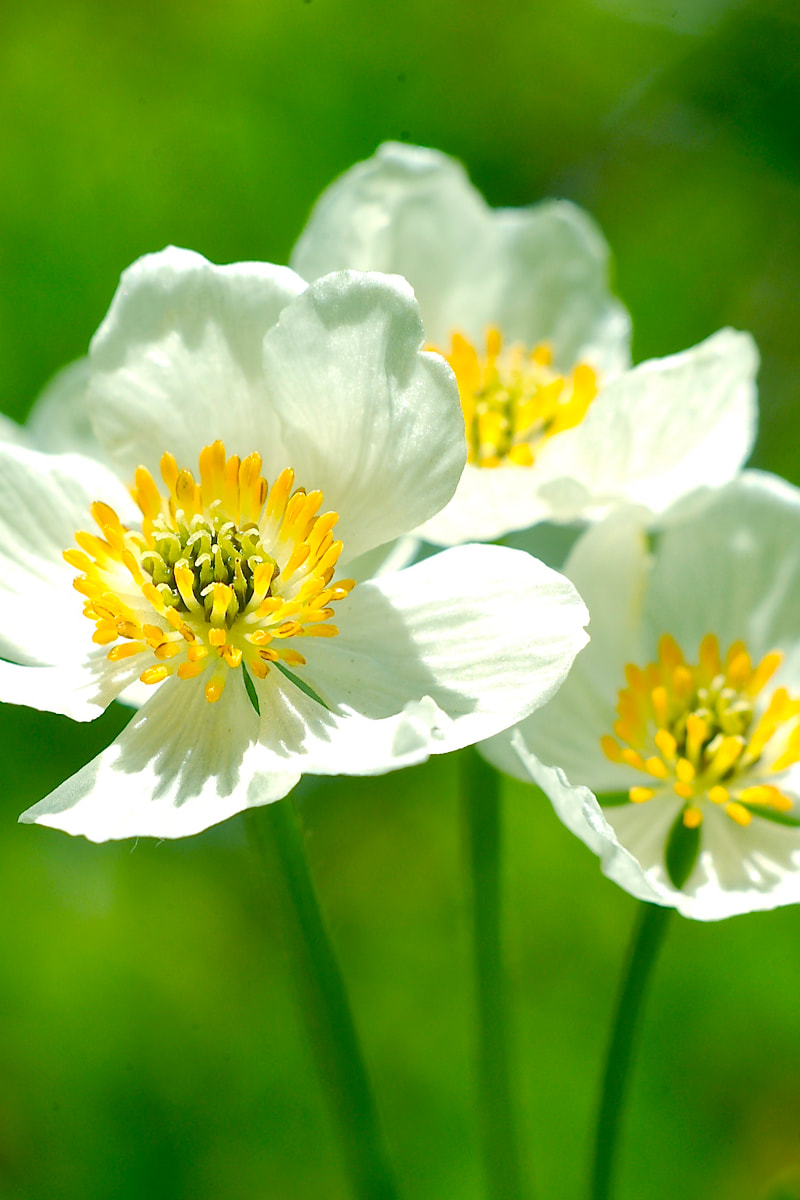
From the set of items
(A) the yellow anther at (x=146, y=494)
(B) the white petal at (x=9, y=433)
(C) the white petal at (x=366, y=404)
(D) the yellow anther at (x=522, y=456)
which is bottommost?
(D) the yellow anther at (x=522, y=456)

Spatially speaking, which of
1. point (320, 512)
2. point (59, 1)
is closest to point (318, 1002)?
point (320, 512)

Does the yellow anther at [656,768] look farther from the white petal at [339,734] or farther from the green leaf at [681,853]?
the white petal at [339,734]

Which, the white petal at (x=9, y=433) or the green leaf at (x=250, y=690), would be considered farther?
the white petal at (x=9, y=433)

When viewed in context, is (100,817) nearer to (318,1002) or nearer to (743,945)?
(318,1002)

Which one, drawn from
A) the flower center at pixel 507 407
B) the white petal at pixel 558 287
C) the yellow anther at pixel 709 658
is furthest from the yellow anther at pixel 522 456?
the white petal at pixel 558 287

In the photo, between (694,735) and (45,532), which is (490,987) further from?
(45,532)

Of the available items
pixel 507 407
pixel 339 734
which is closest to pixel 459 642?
pixel 339 734

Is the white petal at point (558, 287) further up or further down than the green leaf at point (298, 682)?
further up
